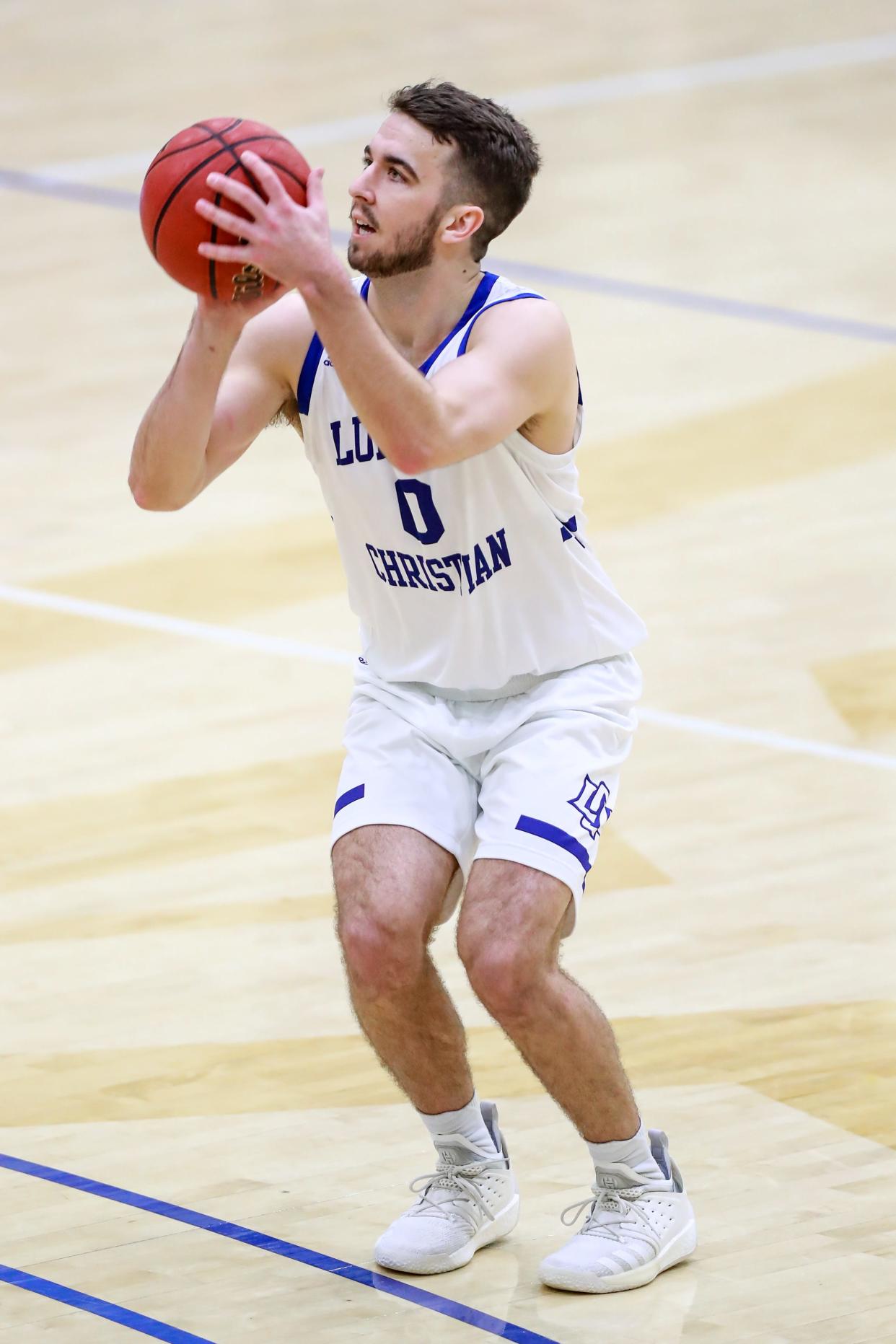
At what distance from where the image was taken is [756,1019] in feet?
18.7

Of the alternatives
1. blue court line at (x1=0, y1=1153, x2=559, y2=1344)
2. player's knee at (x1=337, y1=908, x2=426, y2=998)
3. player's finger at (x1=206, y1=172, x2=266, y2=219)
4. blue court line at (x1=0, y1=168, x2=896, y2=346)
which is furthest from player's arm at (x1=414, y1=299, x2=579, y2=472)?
blue court line at (x1=0, y1=168, x2=896, y2=346)

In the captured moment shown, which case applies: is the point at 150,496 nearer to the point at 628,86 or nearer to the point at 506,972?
the point at 506,972

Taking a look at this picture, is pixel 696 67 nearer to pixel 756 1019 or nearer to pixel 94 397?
pixel 94 397

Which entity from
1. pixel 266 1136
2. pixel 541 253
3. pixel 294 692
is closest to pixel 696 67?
pixel 541 253

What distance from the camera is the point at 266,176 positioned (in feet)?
13.2

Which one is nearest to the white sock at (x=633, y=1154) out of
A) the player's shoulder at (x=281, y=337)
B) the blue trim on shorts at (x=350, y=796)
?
the blue trim on shorts at (x=350, y=796)

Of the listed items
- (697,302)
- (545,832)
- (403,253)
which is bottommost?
(545,832)

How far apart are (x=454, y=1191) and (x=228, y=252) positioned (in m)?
1.90

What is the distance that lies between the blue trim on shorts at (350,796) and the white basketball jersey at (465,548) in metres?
0.25

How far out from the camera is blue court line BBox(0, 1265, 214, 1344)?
14.1ft

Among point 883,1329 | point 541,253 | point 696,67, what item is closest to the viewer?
point 883,1329

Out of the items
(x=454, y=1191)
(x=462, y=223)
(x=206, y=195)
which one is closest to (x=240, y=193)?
(x=206, y=195)

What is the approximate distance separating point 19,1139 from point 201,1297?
0.84m

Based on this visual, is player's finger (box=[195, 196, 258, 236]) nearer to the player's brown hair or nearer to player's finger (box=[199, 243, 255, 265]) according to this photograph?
player's finger (box=[199, 243, 255, 265])
